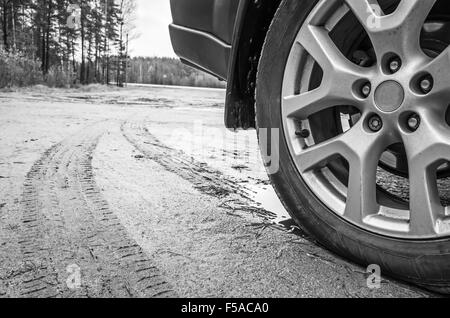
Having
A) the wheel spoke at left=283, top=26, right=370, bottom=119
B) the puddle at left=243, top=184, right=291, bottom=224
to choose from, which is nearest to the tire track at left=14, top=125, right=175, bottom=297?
the puddle at left=243, top=184, right=291, bottom=224

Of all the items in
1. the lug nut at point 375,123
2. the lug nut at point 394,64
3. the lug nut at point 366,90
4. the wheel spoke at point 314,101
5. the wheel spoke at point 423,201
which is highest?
the lug nut at point 394,64

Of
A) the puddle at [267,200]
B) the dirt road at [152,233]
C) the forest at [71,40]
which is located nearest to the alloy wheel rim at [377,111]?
the dirt road at [152,233]

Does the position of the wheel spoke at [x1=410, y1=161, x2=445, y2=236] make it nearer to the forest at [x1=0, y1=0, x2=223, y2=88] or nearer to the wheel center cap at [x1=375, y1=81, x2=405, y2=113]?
the wheel center cap at [x1=375, y1=81, x2=405, y2=113]

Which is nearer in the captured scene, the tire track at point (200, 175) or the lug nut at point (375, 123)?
the lug nut at point (375, 123)

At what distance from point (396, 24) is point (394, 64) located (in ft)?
0.47

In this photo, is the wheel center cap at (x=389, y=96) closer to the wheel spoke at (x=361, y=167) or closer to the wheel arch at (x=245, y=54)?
the wheel spoke at (x=361, y=167)

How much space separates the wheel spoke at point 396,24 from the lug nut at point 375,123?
23 cm

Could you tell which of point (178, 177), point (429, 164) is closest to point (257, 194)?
point (178, 177)

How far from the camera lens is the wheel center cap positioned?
51.0 inches

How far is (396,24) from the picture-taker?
129cm

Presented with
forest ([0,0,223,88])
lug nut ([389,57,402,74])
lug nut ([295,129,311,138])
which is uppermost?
forest ([0,0,223,88])

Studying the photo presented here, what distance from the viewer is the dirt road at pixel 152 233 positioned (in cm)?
126

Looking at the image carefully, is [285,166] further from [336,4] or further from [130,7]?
[130,7]

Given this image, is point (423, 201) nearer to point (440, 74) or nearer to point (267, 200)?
point (440, 74)
